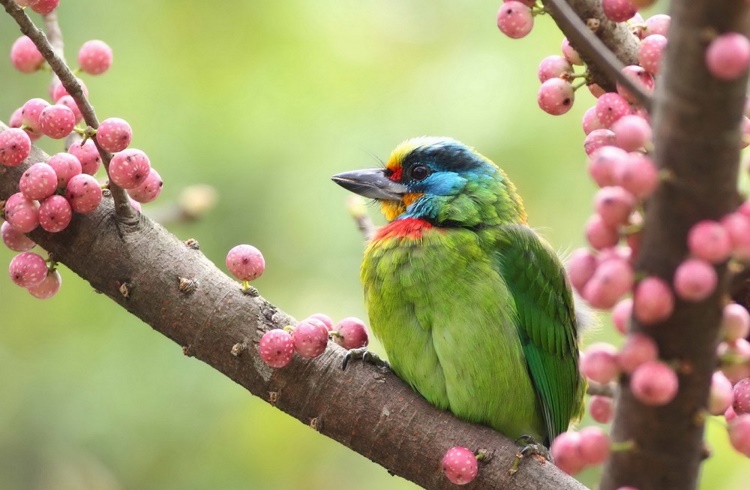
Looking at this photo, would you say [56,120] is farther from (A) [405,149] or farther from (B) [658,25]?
(A) [405,149]

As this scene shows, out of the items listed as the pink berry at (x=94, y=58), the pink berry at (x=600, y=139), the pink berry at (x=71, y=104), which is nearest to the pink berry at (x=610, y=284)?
the pink berry at (x=600, y=139)

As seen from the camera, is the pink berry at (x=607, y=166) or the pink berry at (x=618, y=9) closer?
the pink berry at (x=607, y=166)

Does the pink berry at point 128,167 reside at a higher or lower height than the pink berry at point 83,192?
higher

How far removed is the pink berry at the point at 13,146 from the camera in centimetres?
190

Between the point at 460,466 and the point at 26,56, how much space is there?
1.26 m

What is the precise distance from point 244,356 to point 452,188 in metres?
1.00

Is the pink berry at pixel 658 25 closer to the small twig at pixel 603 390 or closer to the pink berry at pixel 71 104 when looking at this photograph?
the small twig at pixel 603 390

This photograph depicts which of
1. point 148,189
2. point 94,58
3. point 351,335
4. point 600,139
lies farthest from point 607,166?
point 94,58

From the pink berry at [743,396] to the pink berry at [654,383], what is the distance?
56 cm

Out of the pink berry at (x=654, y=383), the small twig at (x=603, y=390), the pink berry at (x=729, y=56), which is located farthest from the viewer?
the small twig at (x=603, y=390)

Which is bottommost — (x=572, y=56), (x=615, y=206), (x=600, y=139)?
(x=615, y=206)

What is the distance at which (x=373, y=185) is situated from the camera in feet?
9.61

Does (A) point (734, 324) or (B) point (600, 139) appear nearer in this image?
(A) point (734, 324)

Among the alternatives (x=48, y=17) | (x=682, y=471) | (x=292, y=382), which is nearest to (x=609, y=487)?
(x=682, y=471)
